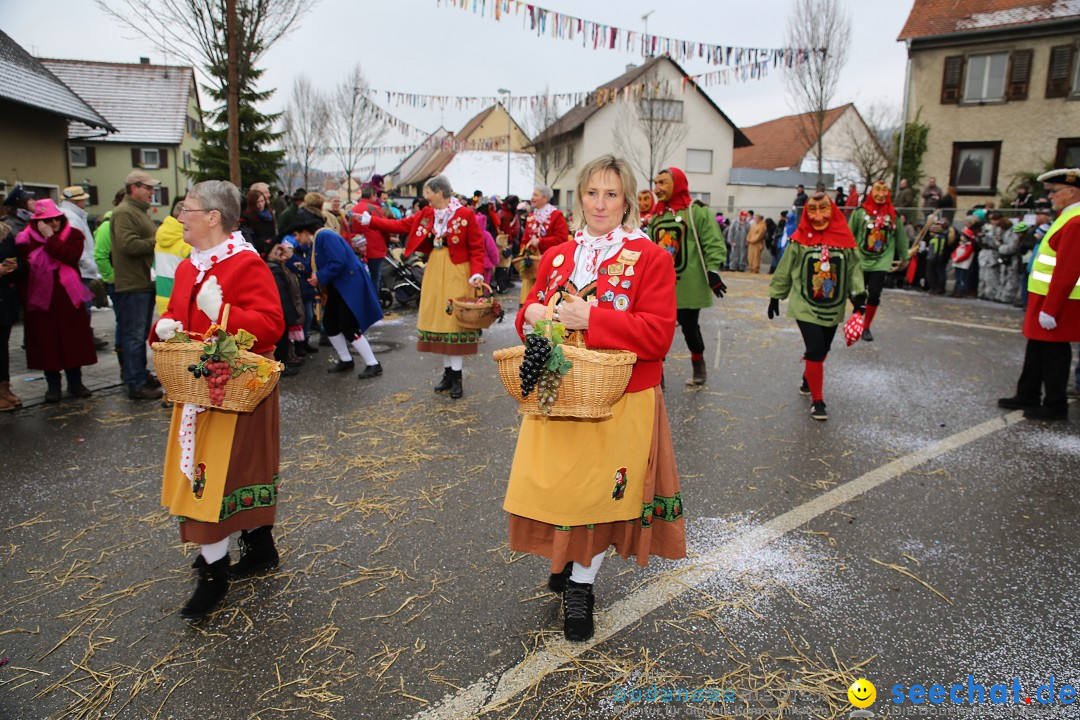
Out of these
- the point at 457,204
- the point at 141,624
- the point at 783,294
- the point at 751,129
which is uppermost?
the point at 751,129

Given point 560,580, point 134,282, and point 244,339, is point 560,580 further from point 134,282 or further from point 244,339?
point 134,282

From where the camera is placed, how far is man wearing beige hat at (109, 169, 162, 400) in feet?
21.5

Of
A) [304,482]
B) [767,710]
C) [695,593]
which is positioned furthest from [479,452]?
[767,710]

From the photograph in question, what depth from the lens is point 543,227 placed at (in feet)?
30.1

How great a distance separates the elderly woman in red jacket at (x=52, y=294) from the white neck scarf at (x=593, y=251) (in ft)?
19.1

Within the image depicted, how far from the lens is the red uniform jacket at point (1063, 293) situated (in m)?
5.82

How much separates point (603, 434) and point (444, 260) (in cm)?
447

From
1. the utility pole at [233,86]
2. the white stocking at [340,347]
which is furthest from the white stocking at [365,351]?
the utility pole at [233,86]

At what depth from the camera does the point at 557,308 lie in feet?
9.21

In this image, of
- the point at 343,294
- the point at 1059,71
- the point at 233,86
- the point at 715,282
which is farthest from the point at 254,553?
the point at 1059,71

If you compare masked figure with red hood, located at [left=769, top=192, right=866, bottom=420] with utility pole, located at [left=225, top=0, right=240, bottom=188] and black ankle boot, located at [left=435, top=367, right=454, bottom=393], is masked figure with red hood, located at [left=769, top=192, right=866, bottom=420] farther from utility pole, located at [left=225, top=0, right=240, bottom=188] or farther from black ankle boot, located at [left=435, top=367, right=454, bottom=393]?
utility pole, located at [left=225, top=0, right=240, bottom=188]

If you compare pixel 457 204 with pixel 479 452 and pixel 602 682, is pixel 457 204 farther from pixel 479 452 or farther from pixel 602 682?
pixel 602 682

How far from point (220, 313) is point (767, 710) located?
9.32ft

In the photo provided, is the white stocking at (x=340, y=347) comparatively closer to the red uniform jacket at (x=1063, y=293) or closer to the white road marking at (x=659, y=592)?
the white road marking at (x=659, y=592)
